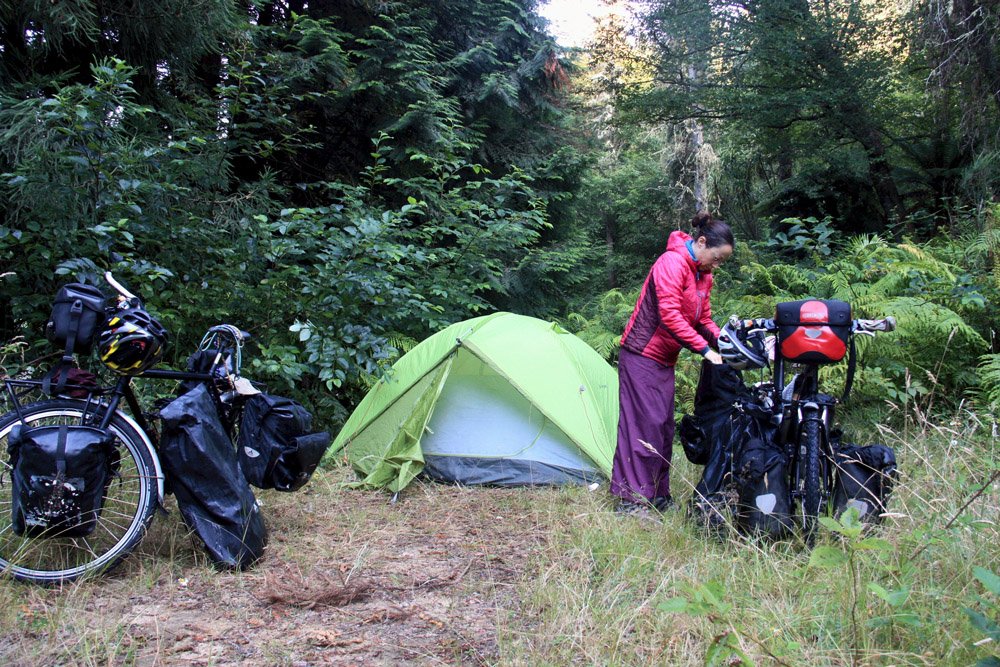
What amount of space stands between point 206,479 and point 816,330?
2.38m

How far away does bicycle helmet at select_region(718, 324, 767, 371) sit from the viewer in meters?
2.82

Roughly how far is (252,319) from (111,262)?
0.93 meters

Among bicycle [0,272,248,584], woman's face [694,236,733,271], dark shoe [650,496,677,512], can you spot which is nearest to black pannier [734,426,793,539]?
dark shoe [650,496,677,512]

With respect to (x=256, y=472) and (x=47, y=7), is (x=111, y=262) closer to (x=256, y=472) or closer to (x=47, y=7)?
(x=47, y=7)

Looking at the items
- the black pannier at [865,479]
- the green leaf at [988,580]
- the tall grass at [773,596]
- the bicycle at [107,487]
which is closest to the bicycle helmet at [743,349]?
the black pannier at [865,479]

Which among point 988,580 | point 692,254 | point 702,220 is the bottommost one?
point 988,580

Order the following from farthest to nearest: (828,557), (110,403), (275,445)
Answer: (275,445) → (110,403) → (828,557)

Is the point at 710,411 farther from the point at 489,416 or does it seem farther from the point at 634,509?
the point at 489,416

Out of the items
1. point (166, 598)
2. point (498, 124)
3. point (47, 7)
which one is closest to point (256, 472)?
point (166, 598)

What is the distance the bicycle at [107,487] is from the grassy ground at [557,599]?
0.10 meters

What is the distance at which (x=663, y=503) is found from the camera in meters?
3.55

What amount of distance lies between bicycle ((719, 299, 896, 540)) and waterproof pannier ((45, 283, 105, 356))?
2478 millimetres

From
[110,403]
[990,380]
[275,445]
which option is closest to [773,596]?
[275,445]

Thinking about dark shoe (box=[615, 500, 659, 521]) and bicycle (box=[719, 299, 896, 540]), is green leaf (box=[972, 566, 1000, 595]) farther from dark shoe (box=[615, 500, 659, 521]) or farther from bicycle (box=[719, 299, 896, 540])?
dark shoe (box=[615, 500, 659, 521])
